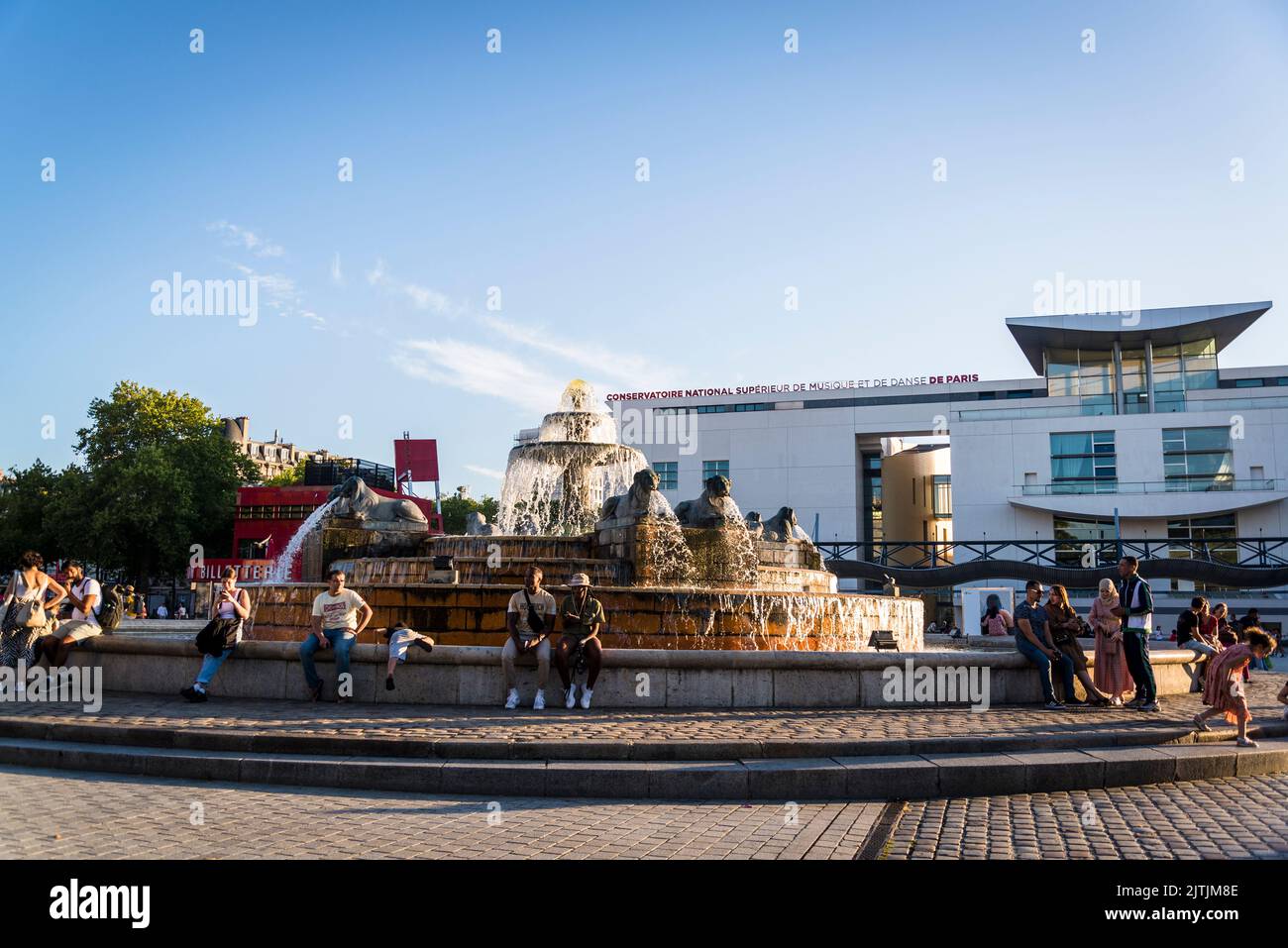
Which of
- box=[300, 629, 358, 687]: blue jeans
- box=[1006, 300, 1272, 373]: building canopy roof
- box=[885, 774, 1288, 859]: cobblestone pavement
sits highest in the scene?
box=[1006, 300, 1272, 373]: building canopy roof

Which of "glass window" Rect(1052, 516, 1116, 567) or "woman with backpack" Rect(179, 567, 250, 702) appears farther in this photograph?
"glass window" Rect(1052, 516, 1116, 567)

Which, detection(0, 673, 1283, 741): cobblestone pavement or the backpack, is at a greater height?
the backpack

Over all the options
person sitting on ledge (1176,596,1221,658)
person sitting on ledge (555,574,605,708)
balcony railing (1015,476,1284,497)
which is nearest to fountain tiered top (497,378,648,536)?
person sitting on ledge (1176,596,1221,658)

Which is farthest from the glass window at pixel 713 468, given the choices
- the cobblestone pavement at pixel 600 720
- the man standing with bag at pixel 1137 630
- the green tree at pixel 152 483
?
the cobblestone pavement at pixel 600 720

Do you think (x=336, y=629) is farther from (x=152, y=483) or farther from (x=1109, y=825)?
(x=152, y=483)

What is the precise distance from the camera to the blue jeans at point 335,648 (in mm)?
10555

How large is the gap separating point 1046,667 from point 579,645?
5150 mm

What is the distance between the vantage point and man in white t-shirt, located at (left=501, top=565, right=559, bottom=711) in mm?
10242

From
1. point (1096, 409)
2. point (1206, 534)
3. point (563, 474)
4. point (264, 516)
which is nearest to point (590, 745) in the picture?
point (563, 474)

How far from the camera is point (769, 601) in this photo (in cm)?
1414

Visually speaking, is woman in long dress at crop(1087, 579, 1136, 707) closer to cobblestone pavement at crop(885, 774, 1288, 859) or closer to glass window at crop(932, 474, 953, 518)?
cobblestone pavement at crop(885, 774, 1288, 859)

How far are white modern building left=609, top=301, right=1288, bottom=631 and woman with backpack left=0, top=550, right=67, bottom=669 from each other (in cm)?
4252
